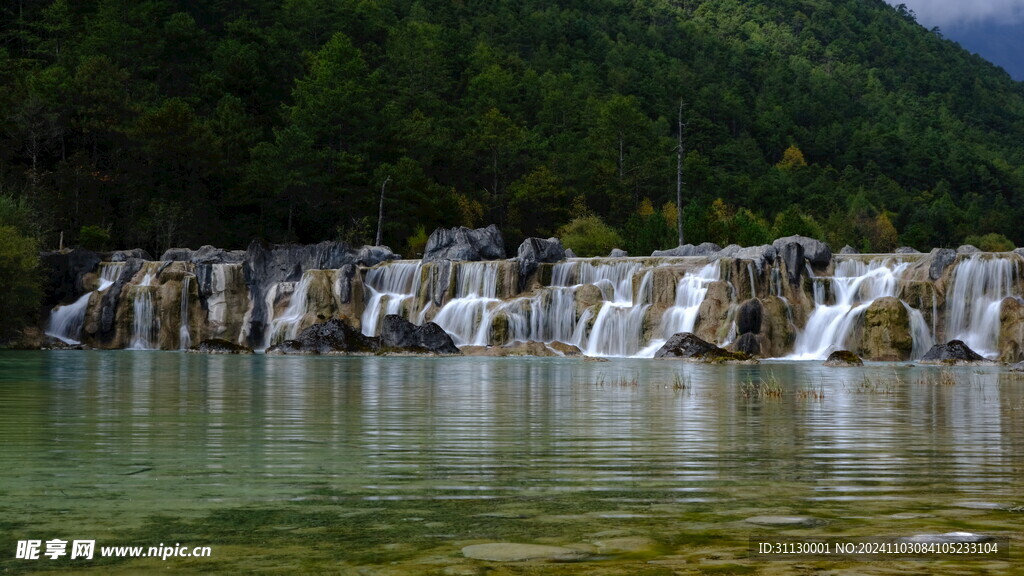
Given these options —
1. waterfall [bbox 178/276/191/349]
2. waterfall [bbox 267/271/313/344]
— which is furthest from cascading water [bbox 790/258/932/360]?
waterfall [bbox 178/276/191/349]

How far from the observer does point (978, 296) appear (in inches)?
1992

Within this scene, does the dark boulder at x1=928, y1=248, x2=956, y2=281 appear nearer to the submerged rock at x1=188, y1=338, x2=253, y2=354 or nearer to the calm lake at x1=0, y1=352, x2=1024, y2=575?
the submerged rock at x1=188, y1=338, x2=253, y2=354

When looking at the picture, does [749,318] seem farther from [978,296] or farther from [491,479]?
[491,479]

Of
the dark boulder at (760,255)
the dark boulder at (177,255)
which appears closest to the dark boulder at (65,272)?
the dark boulder at (177,255)

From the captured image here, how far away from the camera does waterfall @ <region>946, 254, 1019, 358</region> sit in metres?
49.9

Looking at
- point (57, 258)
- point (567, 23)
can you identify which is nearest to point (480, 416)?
point (57, 258)

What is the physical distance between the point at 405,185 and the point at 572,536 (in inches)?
3351

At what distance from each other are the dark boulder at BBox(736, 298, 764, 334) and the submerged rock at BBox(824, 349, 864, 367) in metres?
8.31

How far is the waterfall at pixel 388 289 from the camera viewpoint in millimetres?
61500

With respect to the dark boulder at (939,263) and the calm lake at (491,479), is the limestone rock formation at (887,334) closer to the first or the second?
the dark boulder at (939,263)

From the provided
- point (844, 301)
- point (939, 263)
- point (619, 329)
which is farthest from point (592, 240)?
point (939, 263)

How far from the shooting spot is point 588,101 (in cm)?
12888

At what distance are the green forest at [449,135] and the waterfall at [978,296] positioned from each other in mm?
29982

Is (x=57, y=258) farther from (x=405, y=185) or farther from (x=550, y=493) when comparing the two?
(x=550, y=493)
